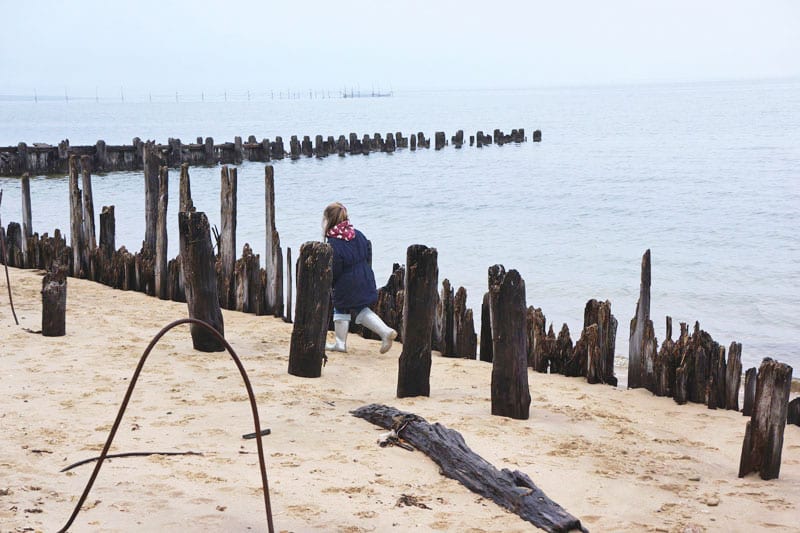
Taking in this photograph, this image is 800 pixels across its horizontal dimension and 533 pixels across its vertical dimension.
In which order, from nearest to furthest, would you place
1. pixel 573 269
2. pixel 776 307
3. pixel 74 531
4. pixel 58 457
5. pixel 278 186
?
pixel 74 531, pixel 58 457, pixel 776 307, pixel 573 269, pixel 278 186

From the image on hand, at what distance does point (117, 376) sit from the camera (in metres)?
6.84

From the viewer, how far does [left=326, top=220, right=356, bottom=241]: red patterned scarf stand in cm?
792

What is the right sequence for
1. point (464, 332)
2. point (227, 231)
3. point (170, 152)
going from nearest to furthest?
point (464, 332)
point (227, 231)
point (170, 152)

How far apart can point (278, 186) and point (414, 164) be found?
9.79 m

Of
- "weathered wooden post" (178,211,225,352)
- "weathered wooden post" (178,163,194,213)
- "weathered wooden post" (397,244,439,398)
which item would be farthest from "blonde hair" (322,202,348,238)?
"weathered wooden post" (178,163,194,213)

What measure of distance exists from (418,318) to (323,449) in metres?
1.59

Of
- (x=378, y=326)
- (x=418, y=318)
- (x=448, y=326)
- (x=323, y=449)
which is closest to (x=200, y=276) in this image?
(x=378, y=326)

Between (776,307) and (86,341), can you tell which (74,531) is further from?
(776,307)

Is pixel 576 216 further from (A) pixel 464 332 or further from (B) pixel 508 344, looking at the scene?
(B) pixel 508 344

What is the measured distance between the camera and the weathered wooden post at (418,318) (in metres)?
6.54

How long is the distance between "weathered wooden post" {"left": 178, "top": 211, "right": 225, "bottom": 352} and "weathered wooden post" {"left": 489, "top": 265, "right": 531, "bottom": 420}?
8.88 feet

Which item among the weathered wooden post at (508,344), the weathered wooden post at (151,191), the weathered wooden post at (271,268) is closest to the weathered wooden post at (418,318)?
the weathered wooden post at (508,344)

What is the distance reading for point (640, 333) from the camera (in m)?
7.63

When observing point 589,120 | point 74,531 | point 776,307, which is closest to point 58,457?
point 74,531
